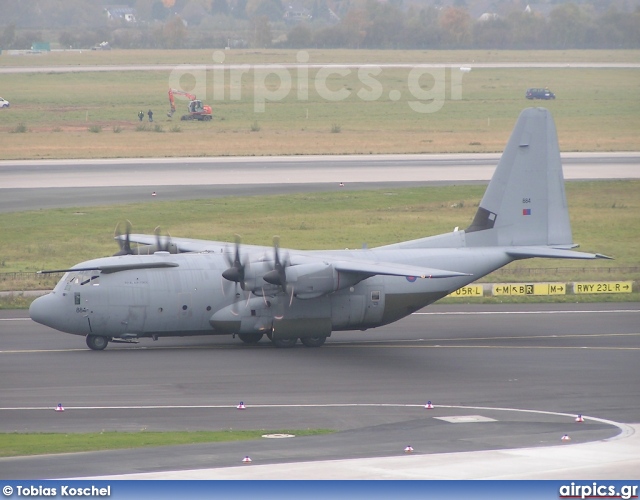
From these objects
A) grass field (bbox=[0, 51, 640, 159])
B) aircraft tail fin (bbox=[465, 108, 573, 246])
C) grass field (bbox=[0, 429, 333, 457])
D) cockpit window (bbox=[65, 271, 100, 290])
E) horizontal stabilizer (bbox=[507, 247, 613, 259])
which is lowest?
grass field (bbox=[0, 429, 333, 457])

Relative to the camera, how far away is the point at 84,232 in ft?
192

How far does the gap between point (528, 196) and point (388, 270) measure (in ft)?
29.3

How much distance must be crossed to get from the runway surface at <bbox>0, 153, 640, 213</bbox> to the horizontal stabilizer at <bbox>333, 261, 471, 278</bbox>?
118 ft

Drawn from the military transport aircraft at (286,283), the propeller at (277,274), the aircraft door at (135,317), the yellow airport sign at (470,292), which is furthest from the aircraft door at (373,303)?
the yellow airport sign at (470,292)

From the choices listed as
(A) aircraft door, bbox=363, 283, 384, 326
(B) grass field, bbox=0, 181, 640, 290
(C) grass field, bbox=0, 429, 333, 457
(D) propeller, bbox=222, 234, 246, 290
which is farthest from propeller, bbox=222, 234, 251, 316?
(B) grass field, bbox=0, 181, 640, 290

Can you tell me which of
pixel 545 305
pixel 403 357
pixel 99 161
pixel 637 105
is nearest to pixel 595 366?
pixel 403 357

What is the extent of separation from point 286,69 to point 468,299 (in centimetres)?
14153

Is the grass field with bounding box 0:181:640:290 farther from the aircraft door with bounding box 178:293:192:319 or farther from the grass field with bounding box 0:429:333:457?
the grass field with bounding box 0:429:333:457

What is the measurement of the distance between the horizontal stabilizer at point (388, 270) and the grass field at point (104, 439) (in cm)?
835

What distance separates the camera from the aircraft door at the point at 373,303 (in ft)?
118

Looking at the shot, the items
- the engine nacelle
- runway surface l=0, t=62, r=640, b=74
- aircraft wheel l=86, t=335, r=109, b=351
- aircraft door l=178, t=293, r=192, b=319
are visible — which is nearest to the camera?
the engine nacelle

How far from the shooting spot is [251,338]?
36719 millimetres

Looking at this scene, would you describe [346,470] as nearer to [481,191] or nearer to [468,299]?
[468,299]

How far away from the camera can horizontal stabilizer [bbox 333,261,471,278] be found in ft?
104
